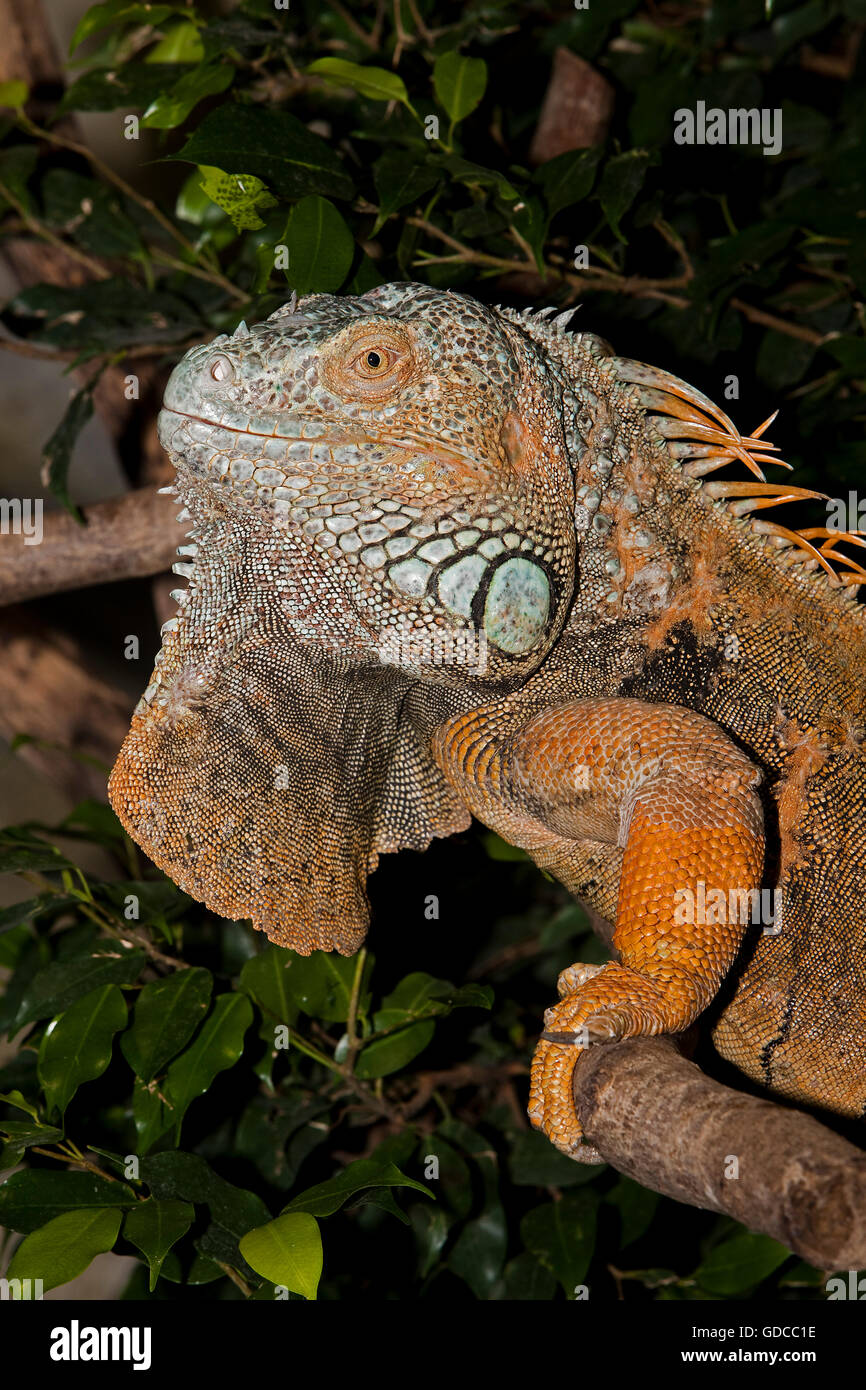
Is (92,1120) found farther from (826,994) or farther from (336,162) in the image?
(336,162)

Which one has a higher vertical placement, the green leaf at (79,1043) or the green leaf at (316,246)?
the green leaf at (316,246)

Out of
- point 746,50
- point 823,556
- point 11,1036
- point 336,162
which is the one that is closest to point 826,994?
point 823,556

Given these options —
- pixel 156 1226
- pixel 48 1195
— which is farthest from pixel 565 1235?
pixel 48 1195

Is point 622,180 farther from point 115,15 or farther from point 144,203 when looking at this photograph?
point 144,203

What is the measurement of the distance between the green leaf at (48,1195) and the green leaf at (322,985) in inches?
34.7

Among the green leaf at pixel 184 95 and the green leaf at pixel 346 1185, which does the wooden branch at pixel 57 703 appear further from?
the green leaf at pixel 346 1185

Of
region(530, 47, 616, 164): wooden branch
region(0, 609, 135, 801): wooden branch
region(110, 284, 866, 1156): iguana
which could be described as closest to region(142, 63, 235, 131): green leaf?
region(110, 284, 866, 1156): iguana

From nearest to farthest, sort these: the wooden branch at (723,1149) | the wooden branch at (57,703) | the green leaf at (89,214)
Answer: the wooden branch at (723,1149), the green leaf at (89,214), the wooden branch at (57,703)

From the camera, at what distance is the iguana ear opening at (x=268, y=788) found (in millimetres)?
2838

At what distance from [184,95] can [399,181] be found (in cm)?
78

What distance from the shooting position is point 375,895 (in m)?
4.75

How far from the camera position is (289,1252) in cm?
237

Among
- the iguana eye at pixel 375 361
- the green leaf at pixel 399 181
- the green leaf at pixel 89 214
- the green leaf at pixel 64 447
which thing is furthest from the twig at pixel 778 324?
the green leaf at pixel 64 447

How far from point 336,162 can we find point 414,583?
4.55ft
